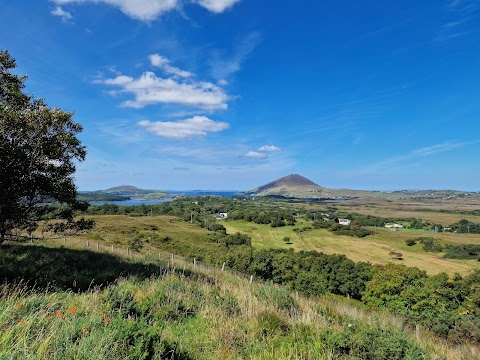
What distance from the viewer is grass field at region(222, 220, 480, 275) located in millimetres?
84750

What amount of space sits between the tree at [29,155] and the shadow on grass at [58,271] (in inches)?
63.0

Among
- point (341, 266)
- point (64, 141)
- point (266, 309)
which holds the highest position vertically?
point (64, 141)

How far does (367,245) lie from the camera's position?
110562 mm

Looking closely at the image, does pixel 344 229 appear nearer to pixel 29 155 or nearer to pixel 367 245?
pixel 367 245

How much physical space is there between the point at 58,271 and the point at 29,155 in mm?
4809

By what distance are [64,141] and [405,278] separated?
59.5 meters

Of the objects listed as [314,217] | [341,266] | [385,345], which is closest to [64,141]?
[385,345]

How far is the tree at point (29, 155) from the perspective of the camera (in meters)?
10.3

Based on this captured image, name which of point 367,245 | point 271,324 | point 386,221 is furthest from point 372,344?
point 386,221

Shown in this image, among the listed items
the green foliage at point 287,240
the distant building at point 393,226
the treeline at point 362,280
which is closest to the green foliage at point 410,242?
the distant building at point 393,226

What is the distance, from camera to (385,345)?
4.73 meters

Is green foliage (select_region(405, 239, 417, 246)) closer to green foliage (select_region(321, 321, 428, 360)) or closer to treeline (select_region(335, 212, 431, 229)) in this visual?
treeline (select_region(335, 212, 431, 229))

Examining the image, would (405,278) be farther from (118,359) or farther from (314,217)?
(314,217)

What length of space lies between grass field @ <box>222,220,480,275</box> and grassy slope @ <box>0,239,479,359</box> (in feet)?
278
